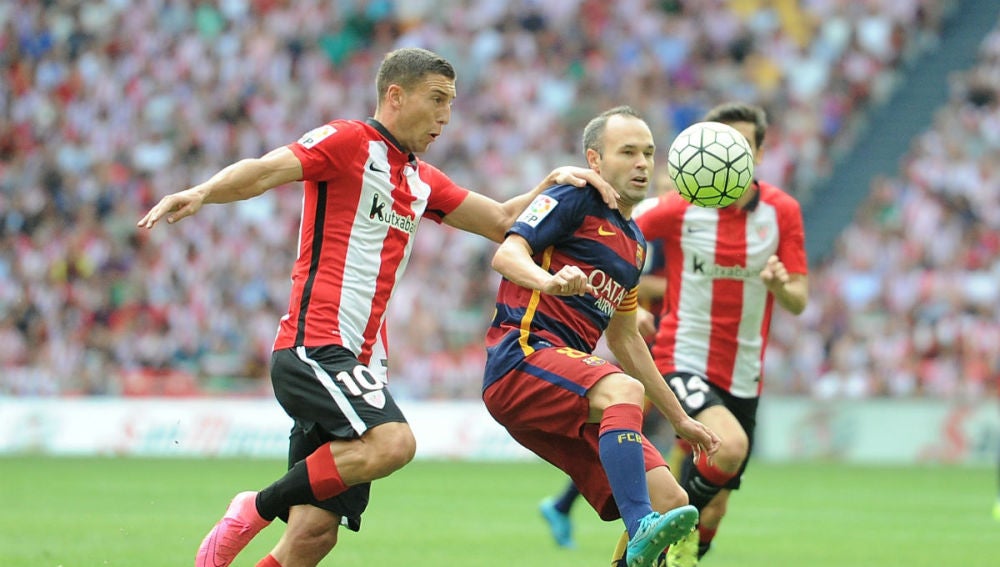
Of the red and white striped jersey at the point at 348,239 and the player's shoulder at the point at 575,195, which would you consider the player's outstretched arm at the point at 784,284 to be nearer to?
the player's shoulder at the point at 575,195

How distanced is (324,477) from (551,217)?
158 cm

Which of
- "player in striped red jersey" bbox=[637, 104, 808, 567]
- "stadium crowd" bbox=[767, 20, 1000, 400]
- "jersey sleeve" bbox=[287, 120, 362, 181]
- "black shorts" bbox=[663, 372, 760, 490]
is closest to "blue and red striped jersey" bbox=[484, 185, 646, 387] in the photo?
"jersey sleeve" bbox=[287, 120, 362, 181]

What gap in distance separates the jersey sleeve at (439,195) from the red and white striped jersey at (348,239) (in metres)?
0.27

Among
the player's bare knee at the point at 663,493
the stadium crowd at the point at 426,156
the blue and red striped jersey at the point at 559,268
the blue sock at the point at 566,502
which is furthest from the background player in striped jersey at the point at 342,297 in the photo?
the stadium crowd at the point at 426,156

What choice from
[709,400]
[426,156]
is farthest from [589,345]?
[426,156]

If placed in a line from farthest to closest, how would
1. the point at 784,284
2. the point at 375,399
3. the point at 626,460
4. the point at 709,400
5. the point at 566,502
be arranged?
the point at 566,502 → the point at 709,400 → the point at 784,284 → the point at 375,399 → the point at 626,460

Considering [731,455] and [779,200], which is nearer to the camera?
[731,455]

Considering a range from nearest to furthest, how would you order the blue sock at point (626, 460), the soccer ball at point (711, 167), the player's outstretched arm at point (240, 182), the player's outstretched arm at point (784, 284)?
the player's outstretched arm at point (240, 182), the blue sock at point (626, 460), the soccer ball at point (711, 167), the player's outstretched arm at point (784, 284)

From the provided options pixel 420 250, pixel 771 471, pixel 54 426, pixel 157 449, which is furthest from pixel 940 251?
pixel 54 426

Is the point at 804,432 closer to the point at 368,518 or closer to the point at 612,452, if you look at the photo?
the point at 368,518

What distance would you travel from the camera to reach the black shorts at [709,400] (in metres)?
8.93

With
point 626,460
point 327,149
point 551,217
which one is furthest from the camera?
point 551,217

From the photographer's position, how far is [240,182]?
6422 mm

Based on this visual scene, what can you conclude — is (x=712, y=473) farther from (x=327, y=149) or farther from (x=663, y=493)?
(x=327, y=149)
